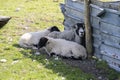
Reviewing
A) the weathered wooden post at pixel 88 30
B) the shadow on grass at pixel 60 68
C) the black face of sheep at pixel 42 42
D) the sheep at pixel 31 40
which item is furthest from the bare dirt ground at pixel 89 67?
the sheep at pixel 31 40

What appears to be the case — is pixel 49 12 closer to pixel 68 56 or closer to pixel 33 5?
pixel 33 5

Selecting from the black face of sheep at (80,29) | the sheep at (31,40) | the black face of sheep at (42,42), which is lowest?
the sheep at (31,40)

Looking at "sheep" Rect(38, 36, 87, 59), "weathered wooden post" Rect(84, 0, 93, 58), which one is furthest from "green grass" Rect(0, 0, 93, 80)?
"weathered wooden post" Rect(84, 0, 93, 58)

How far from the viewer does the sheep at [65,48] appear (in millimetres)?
11215

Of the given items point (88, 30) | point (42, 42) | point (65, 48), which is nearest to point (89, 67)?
point (65, 48)

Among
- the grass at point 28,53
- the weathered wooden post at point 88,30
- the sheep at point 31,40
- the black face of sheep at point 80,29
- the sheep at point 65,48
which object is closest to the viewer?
the grass at point 28,53

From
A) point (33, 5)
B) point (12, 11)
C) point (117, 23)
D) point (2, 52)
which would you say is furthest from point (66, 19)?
point (33, 5)

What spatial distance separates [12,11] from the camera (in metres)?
19.3

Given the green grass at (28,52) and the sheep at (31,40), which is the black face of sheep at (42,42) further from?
the sheep at (31,40)

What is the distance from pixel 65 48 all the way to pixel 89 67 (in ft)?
3.65

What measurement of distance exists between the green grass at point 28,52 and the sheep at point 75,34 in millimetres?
1130

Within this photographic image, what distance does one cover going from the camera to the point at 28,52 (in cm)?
1214

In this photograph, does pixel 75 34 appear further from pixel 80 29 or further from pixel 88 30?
pixel 88 30

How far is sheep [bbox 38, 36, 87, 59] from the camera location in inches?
442
